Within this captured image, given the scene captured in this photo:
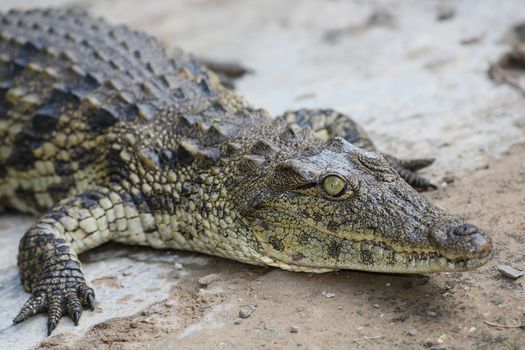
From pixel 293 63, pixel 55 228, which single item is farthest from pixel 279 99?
pixel 55 228

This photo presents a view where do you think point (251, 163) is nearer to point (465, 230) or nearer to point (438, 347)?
point (465, 230)

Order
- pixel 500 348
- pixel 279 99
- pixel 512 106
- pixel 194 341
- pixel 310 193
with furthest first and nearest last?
pixel 279 99, pixel 512 106, pixel 310 193, pixel 194 341, pixel 500 348

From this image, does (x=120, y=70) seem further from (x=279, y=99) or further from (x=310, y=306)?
(x=310, y=306)

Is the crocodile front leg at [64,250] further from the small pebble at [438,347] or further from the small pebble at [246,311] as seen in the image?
the small pebble at [438,347]

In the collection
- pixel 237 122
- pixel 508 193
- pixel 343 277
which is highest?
pixel 237 122

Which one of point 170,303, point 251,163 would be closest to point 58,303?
point 170,303

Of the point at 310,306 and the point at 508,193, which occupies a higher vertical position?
the point at 508,193
